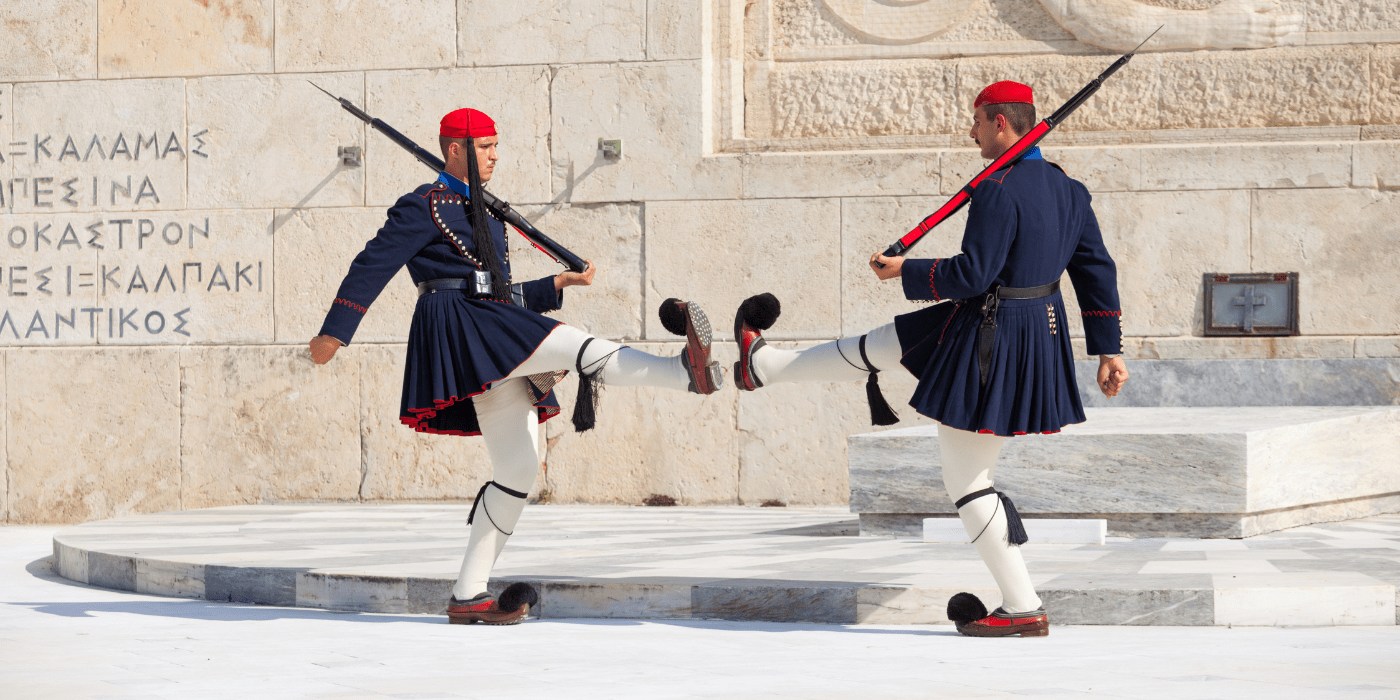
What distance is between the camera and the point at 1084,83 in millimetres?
9125

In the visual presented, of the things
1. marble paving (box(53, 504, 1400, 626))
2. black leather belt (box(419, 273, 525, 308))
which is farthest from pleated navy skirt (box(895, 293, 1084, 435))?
black leather belt (box(419, 273, 525, 308))

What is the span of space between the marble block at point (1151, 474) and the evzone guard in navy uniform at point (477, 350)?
2.33 meters

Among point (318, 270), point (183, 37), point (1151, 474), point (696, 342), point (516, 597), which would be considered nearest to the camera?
point (696, 342)

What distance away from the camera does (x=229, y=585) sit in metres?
6.03

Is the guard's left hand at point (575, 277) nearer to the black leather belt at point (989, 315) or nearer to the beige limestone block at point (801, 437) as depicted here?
the black leather belt at point (989, 315)

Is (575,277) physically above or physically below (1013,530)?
above

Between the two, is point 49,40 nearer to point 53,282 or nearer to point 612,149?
point 53,282

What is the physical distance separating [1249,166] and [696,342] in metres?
5.15

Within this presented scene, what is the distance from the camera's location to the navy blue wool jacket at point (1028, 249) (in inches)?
179

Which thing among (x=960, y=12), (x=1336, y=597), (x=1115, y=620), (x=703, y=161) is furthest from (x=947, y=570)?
(x=960, y=12)

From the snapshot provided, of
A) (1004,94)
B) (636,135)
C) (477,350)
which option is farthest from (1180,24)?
(477,350)

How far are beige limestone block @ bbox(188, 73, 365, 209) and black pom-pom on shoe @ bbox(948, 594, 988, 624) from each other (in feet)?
18.7

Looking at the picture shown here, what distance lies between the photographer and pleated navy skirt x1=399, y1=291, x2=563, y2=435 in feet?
16.1

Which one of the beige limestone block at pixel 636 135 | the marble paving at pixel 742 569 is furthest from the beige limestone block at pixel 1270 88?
the beige limestone block at pixel 636 135
